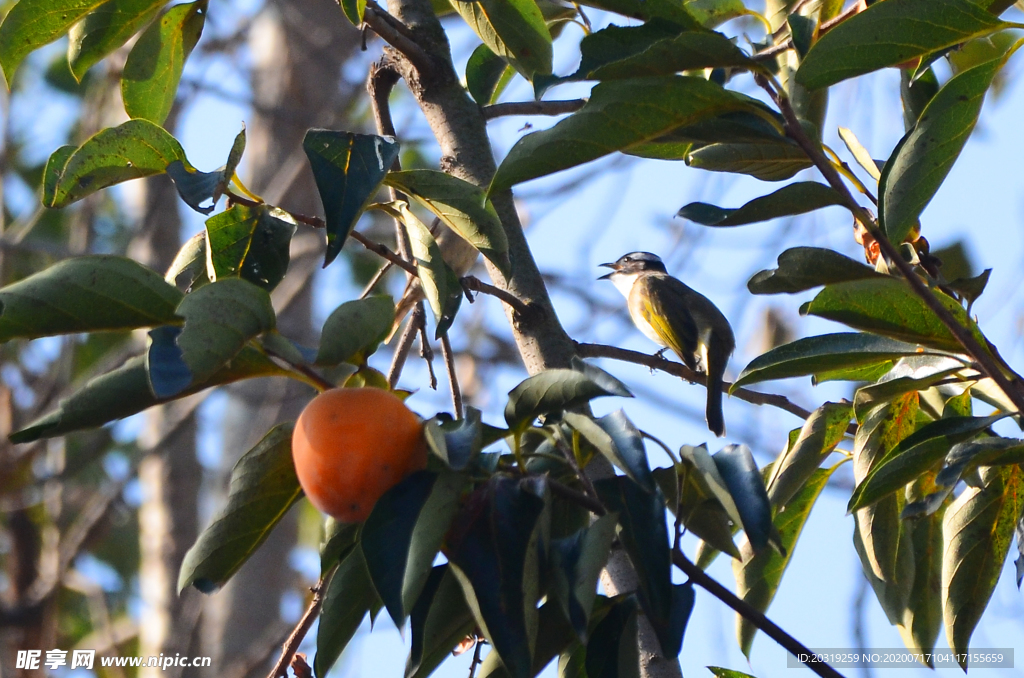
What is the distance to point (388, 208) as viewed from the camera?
60.7 inches

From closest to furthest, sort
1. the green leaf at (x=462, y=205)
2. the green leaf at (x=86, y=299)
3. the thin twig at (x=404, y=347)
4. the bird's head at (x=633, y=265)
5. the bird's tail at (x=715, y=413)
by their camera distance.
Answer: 1. the green leaf at (x=86, y=299)
2. the green leaf at (x=462, y=205)
3. the thin twig at (x=404, y=347)
4. the bird's tail at (x=715, y=413)
5. the bird's head at (x=633, y=265)

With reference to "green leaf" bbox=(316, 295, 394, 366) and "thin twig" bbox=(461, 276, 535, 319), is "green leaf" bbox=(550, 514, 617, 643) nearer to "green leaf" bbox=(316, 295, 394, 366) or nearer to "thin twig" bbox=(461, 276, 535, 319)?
"green leaf" bbox=(316, 295, 394, 366)

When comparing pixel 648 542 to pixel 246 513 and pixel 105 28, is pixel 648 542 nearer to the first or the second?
pixel 246 513

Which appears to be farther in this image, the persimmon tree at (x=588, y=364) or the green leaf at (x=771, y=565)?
the green leaf at (x=771, y=565)

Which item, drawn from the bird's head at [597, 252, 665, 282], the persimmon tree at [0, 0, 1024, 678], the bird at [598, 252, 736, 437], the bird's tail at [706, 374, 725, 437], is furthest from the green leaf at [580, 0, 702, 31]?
the bird's head at [597, 252, 665, 282]

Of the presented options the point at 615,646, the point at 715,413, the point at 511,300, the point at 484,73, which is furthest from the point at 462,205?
the point at 715,413

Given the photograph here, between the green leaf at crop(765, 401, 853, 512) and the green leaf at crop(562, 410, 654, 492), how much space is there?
56 cm

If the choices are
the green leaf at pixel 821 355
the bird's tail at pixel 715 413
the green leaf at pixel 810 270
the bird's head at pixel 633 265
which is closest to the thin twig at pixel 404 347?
the green leaf at pixel 821 355

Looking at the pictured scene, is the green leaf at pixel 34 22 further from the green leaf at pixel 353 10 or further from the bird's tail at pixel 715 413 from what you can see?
the bird's tail at pixel 715 413

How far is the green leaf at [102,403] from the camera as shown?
104 centimetres

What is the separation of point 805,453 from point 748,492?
52 centimetres

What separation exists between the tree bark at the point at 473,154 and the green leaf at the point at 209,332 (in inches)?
27.1

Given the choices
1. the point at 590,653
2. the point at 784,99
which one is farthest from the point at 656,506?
the point at 784,99

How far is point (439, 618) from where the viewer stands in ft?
3.95
